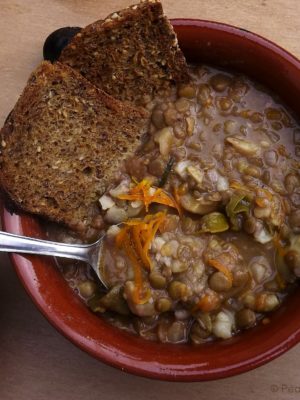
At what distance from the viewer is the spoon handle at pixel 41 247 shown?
2.34m

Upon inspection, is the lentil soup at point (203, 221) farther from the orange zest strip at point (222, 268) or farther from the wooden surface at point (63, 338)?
the wooden surface at point (63, 338)

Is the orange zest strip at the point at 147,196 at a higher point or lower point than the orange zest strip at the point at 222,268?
higher

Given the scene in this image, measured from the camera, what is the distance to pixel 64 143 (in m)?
2.51

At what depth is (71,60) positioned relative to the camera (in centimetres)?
248

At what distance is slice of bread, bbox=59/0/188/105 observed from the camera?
238cm

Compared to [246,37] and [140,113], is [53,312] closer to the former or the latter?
[140,113]

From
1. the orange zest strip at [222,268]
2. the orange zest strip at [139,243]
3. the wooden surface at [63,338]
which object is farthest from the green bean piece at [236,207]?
the wooden surface at [63,338]

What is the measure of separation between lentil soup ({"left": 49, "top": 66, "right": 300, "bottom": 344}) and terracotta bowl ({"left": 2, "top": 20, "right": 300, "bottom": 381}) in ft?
0.22

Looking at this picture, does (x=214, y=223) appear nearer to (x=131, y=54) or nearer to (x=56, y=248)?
(x=56, y=248)

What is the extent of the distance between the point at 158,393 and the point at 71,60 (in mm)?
1473

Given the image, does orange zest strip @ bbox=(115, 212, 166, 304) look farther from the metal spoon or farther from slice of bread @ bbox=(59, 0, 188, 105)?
slice of bread @ bbox=(59, 0, 188, 105)

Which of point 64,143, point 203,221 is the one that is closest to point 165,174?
point 203,221

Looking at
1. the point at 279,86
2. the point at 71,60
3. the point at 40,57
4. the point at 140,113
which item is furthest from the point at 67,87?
the point at 279,86

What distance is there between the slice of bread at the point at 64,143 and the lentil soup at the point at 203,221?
77 millimetres
